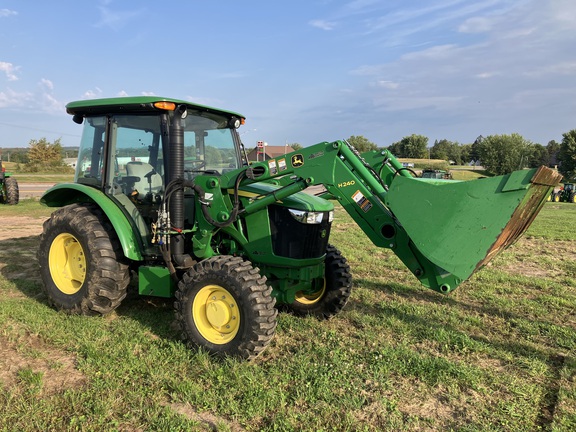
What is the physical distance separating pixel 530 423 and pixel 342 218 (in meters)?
11.4

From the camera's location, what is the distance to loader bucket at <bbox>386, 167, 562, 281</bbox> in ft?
10.3

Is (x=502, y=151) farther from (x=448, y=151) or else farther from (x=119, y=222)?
(x=119, y=222)

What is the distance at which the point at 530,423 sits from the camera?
2855 mm

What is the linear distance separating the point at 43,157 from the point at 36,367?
44.2 metres

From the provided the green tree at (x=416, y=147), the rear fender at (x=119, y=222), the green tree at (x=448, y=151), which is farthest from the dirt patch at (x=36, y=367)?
the green tree at (x=448, y=151)

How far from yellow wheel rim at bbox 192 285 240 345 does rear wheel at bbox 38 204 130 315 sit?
3.62 ft

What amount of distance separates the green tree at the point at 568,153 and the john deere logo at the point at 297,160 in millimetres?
59802

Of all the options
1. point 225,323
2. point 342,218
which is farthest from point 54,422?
point 342,218

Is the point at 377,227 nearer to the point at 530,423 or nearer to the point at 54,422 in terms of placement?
the point at 530,423

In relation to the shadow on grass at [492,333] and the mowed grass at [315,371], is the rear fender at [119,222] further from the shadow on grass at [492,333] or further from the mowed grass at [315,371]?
the shadow on grass at [492,333]

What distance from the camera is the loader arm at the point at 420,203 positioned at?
316 cm

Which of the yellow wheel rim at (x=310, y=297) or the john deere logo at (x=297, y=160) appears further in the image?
the yellow wheel rim at (x=310, y=297)

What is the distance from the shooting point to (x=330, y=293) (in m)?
4.68

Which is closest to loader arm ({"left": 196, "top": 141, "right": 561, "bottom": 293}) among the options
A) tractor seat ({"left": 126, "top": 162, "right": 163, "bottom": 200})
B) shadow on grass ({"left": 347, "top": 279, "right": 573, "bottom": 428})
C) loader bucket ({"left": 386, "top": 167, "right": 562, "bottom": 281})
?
loader bucket ({"left": 386, "top": 167, "right": 562, "bottom": 281})
